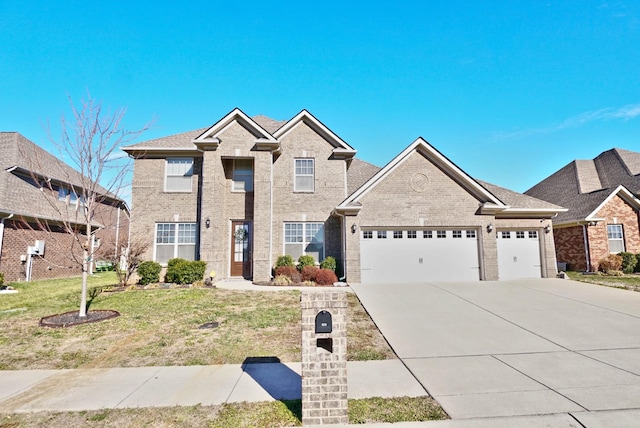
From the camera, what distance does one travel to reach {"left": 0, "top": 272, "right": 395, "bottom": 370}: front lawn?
5.69 metres

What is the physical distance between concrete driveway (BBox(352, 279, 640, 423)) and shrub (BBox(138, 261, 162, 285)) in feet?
29.3

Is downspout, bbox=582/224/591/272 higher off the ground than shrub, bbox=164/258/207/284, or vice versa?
downspout, bbox=582/224/591/272

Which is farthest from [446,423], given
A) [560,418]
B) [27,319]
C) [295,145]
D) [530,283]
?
[295,145]

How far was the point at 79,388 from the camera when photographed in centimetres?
451

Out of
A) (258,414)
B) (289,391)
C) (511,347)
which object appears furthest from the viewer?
(511,347)

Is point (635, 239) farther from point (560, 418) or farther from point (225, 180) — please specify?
Result: point (225, 180)

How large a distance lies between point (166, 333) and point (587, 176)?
94.2 ft

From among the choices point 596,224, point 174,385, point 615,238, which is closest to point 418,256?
point 174,385

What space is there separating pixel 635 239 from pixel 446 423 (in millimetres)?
22840

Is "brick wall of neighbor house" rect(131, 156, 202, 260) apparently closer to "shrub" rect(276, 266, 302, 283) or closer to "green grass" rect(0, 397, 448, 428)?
"shrub" rect(276, 266, 302, 283)

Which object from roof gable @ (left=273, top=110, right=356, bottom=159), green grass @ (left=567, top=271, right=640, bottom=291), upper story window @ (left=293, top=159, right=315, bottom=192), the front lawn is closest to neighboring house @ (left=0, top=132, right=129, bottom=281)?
the front lawn

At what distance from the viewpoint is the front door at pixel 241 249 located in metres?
15.5

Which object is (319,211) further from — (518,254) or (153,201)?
(518,254)


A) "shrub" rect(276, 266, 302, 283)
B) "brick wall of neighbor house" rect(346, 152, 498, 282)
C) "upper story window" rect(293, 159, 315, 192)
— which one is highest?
"upper story window" rect(293, 159, 315, 192)
